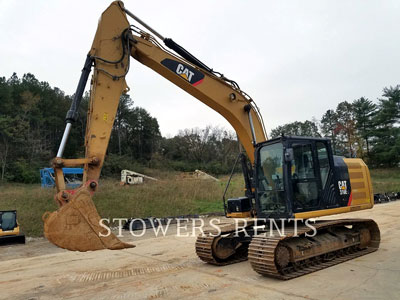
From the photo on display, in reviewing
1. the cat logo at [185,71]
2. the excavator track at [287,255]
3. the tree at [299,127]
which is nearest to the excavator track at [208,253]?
the excavator track at [287,255]

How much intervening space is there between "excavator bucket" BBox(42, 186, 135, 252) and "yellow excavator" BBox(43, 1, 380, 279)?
0.01m

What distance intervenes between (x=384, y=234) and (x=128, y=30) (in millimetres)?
8606

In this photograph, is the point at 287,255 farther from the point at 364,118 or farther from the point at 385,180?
the point at 364,118

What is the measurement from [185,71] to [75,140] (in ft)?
118

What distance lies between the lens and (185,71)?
635 centimetres

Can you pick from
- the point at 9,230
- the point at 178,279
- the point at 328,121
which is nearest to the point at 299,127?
the point at 328,121

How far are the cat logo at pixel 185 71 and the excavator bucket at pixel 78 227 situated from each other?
285 cm

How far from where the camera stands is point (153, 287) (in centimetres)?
526

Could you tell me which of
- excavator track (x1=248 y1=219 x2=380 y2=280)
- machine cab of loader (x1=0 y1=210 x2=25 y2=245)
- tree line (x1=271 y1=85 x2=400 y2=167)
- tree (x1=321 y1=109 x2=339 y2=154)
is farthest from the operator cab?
tree (x1=321 y1=109 x2=339 y2=154)

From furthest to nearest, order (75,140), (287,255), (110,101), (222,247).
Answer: (75,140), (222,247), (287,255), (110,101)

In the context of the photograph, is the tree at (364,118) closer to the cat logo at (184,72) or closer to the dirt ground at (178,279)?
the dirt ground at (178,279)

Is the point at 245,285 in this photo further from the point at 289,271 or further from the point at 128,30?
the point at 128,30

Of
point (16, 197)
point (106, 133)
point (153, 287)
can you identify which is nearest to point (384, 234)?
point (153, 287)

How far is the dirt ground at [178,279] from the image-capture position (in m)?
4.82
